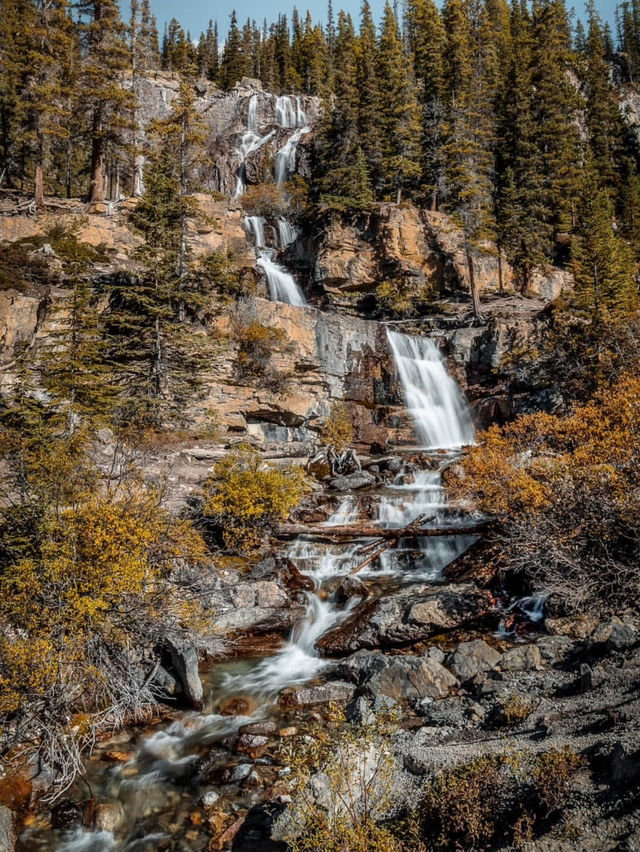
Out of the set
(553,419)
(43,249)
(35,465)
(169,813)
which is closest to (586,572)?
(553,419)

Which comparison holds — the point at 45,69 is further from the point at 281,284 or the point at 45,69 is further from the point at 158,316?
the point at 158,316

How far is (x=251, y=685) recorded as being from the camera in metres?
9.08

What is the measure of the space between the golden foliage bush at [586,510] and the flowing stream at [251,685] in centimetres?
339

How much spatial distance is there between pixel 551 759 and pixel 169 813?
480cm

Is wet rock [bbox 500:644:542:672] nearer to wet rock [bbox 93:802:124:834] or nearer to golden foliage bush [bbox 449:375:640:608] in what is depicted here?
golden foliage bush [bbox 449:375:640:608]

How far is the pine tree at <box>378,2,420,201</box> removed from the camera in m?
37.7

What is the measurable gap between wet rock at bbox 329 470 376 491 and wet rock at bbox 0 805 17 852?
46.2 feet

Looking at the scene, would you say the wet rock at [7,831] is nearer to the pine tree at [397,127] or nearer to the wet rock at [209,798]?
the wet rock at [209,798]

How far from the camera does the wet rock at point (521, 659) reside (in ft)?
26.4

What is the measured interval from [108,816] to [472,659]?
5956 mm

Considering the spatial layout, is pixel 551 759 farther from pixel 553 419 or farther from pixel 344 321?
pixel 344 321

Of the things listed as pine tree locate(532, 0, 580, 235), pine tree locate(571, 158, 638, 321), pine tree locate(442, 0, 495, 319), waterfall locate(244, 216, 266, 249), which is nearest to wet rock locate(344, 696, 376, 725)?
pine tree locate(571, 158, 638, 321)

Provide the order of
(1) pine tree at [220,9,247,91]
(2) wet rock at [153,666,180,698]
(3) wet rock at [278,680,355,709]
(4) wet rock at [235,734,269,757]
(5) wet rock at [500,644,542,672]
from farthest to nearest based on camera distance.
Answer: (1) pine tree at [220,9,247,91], (2) wet rock at [153,666,180,698], (3) wet rock at [278,680,355,709], (5) wet rock at [500,644,542,672], (4) wet rock at [235,734,269,757]

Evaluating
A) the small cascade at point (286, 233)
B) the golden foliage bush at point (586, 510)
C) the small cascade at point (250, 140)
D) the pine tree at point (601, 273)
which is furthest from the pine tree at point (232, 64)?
the golden foliage bush at point (586, 510)
